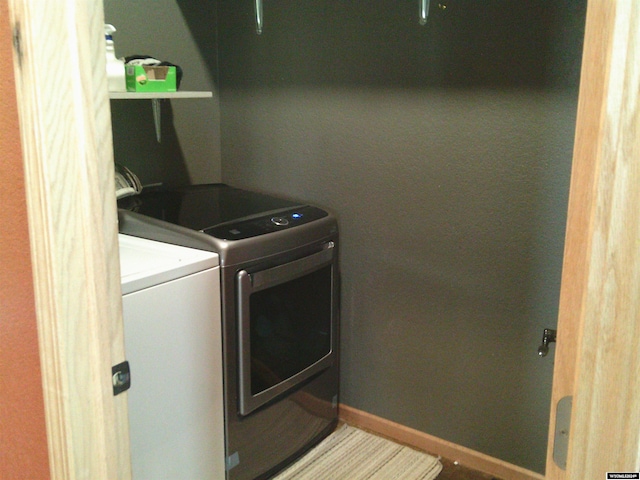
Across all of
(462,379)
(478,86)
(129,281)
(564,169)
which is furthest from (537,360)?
(129,281)

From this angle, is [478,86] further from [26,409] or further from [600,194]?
[26,409]

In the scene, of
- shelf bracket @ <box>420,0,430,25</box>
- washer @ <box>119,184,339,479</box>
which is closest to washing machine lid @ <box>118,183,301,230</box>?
washer @ <box>119,184,339,479</box>

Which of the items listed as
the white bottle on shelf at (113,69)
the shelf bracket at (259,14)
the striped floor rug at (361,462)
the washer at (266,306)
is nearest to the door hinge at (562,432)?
the washer at (266,306)

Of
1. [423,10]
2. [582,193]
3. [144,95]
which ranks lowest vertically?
[582,193]

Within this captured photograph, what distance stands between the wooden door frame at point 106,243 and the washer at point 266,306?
1.01 metres

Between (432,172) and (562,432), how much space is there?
152 centimetres

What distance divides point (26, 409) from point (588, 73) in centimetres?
90

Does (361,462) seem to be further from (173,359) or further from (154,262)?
(154,262)

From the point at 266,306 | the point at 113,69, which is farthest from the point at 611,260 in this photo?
the point at 113,69

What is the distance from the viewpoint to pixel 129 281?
1540 mm

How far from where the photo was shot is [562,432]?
0.71m

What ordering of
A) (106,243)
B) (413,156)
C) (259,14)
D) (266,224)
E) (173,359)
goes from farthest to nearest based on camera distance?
(259,14)
(413,156)
(266,224)
(173,359)
(106,243)

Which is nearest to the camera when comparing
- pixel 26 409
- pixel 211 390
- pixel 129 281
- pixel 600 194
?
pixel 600 194

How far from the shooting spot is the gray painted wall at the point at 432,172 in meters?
1.94
